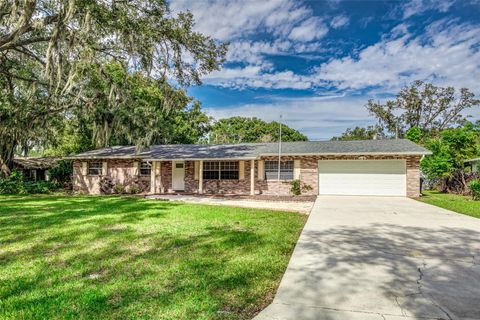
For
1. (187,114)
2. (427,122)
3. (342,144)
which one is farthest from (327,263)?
(427,122)

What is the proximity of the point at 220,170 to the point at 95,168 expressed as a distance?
7617mm

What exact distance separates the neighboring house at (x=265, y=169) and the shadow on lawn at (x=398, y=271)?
337 inches

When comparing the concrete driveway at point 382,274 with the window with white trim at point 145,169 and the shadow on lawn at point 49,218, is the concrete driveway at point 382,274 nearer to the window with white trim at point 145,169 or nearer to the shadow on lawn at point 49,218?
the shadow on lawn at point 49,218

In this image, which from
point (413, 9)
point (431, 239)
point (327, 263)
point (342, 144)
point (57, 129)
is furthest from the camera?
point (57, 129)

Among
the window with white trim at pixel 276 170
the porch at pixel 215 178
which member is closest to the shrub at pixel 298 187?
the porch at pixel 215 178

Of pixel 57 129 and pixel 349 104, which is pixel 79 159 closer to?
pixel 57 129

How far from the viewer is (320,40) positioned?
15.4 m

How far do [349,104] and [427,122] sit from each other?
9.87 meters

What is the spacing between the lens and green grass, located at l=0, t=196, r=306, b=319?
2.83 metres

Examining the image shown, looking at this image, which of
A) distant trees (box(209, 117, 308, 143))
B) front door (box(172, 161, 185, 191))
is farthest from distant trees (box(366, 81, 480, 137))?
→ front door (box(172, 161, 185, 191))

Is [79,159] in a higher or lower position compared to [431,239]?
higher

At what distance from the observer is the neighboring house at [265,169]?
1425 centimetres

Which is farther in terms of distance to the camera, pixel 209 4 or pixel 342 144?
pixel 342 144

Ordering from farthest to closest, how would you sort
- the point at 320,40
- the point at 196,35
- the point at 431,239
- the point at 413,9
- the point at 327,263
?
the point at 320,40
the point at 196,35
the point at 413,9
the point at 431,239
the point at 327,263
